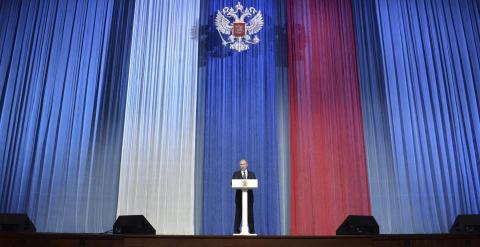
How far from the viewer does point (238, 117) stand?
7.38m

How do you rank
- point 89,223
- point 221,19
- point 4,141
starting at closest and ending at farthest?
1. point 89,223
2. point 4,141
3. point 221,19

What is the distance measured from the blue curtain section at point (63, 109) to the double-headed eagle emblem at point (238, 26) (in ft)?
5.81

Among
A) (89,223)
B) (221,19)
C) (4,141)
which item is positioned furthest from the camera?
(221,19)

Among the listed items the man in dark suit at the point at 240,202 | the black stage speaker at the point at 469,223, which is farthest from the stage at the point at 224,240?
the man in dark suit at the point at 240,202

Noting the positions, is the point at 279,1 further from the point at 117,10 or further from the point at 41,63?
the point at 41,63

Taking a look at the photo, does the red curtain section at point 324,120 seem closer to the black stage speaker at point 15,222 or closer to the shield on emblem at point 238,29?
the shield on emblem at point 238,29

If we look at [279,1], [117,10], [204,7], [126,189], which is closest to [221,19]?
[204,7]

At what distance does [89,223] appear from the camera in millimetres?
6820

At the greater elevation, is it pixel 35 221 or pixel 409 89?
pixel 409 89

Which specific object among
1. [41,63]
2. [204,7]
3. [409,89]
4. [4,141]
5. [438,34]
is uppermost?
[204,7]

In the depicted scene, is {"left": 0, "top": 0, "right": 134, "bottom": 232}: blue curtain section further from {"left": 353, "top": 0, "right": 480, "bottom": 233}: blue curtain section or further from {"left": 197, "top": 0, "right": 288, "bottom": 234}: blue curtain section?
{"left": 353, "top": 0, "right": 480, "bottom": 233}: blue curtain section

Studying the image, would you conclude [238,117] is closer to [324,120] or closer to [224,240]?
[324,120]

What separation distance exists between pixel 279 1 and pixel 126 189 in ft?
14.9

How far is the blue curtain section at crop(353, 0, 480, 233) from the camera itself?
7.05 metres
